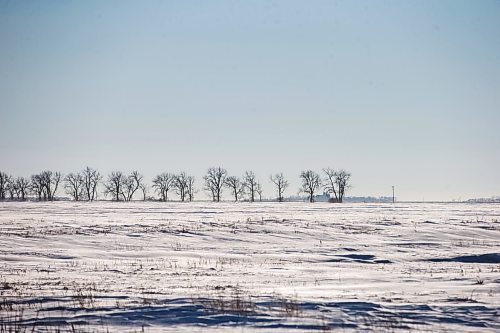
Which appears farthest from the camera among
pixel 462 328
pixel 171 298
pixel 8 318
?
pixel 171 298

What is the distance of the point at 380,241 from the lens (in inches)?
1224

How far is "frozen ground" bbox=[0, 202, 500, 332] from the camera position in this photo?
32.4 feet

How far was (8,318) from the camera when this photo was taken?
1015cm

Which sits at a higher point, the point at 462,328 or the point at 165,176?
the point at 165,176

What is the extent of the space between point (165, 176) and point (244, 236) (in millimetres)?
100196

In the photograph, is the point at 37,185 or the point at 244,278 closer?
the point at 244,278

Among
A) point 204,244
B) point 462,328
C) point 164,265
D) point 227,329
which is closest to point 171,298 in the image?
point 227,329

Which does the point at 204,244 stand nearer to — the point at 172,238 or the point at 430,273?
the point at 172,238

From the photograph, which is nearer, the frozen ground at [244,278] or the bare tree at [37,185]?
the frozen ground at [244,278]

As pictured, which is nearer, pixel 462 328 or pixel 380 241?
pixel 462 328

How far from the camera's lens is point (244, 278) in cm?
1691

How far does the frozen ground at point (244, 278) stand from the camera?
389 inches

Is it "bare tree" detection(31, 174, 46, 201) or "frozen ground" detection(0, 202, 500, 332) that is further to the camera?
"bare tree" detection(31, 174, 46, 201)

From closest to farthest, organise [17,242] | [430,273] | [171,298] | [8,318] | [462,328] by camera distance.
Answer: [462,328], [8,318], [171,298], [430,273], [17,242]
